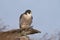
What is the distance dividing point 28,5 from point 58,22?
318mm

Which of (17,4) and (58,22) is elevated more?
(17,4)

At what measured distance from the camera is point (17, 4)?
6.08 ft

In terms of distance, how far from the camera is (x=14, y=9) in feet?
6.03

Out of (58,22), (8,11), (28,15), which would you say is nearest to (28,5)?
(8,11)

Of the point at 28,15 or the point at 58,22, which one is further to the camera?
the point at 58,22

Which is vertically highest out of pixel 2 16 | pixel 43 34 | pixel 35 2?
pixel 35 2

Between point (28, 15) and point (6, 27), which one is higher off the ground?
point (28, 15)

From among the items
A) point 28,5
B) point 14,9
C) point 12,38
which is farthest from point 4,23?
point 12,38

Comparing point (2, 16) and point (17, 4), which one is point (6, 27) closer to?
point (2, 16)

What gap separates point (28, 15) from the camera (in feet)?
4.40

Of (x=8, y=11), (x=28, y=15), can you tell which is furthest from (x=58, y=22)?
(x=28, y=15)

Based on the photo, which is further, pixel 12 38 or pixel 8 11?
pixel 8 11

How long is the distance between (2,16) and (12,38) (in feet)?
1.70

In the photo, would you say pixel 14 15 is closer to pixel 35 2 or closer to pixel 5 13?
pixel 5 13
